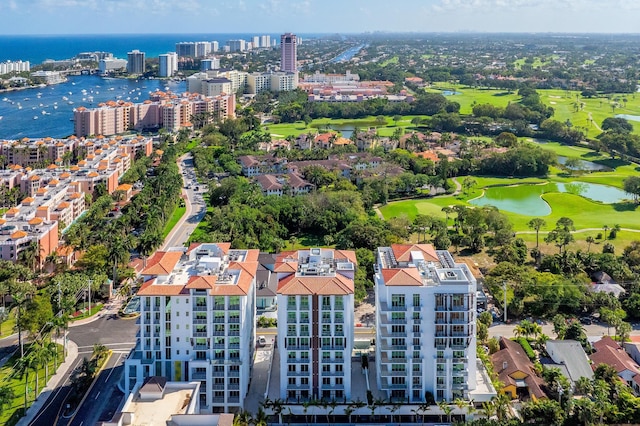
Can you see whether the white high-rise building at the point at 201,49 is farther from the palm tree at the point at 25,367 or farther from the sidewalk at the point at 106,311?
the palm tree at the point at 25,367

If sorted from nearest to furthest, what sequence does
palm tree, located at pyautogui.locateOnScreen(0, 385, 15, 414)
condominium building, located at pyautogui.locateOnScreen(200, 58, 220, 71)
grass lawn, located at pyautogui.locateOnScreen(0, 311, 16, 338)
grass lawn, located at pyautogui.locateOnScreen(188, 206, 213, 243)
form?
palm tree, located at pyautogui.locateOnScreen(0, 385, 15, 414) → grass lawn, located at pyautogui.locateOnScreen(0, 311, 16, 338) → grass lawn, located at pyautogui.locateOnScreen(188, 206, 213, 243) → condominium building, located at pyautogui.locateOnScreen(200, 58, 220, 71)

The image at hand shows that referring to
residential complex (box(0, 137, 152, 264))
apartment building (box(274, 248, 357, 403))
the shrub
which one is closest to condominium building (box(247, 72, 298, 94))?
residential complex (box(0, 137, 152, 264))

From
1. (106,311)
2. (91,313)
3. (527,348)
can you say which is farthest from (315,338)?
(91,313)

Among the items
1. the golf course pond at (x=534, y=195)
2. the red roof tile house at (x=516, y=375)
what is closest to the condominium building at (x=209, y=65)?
the golf course pond at (x=534, y=195)

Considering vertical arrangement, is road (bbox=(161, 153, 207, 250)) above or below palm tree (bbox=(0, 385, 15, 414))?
above

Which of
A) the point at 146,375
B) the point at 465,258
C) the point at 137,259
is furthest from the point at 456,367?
the point at 137,259

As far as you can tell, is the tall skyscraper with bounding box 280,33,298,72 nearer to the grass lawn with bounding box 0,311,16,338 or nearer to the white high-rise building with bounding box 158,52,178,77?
the white high-rise building with bounding box 158,52,178,77
